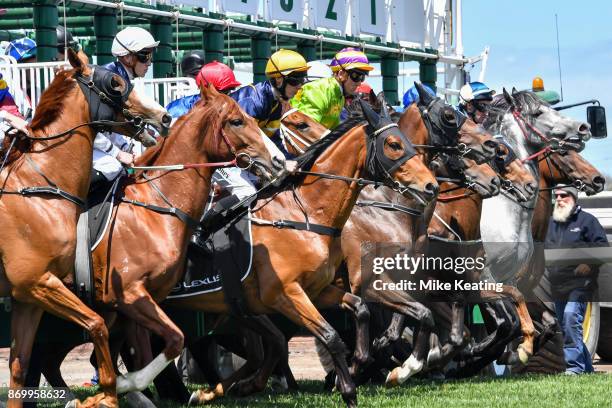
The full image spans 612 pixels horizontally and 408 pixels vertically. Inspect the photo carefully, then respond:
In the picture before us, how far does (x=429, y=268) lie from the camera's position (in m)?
11.3

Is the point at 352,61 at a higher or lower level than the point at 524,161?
higher

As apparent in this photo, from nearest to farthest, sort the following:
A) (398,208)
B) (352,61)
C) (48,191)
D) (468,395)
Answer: (48,191)
(468,395)
(398,208)
(352,61)

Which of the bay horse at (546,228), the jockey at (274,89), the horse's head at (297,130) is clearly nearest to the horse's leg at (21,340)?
the jockey at (274,89)

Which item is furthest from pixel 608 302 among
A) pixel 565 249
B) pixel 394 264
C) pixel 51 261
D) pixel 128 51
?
pixel 51 261

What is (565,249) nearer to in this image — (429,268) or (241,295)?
(429,268)

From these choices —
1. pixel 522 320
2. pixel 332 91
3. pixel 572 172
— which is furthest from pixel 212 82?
pixel 572 172

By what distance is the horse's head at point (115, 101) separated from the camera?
8.63 meters

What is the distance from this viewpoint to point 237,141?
9.27 meters

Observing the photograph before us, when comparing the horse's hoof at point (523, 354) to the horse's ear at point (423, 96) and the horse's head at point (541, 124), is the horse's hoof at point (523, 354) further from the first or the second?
the horse's ear at point (423, 96)

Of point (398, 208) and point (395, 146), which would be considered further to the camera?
point (398, 208)

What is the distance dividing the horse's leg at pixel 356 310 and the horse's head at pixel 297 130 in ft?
3.99

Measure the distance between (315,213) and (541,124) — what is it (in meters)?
3.73

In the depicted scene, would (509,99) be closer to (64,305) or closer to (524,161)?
(524,161)

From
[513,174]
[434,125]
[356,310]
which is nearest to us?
[356,310]
